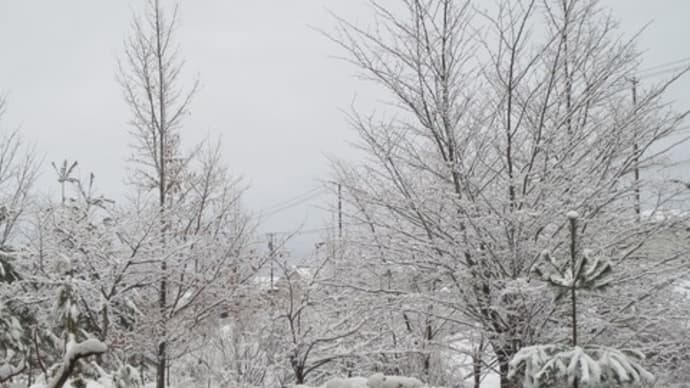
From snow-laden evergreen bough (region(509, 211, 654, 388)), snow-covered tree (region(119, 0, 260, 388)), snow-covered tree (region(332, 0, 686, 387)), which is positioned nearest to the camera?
snow-laden evergreen bough (region(509, 211, 654, 388))

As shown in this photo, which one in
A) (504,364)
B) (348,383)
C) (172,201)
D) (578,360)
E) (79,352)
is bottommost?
(504,364)

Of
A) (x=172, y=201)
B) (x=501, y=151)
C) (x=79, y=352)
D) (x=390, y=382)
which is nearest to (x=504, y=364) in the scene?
(x=501, y=151)

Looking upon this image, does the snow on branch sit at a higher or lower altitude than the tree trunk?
higher

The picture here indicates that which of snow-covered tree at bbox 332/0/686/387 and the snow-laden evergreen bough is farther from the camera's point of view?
snow-covered tree at bbox 332/0/686/387

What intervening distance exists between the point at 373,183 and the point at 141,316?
3.86 metres

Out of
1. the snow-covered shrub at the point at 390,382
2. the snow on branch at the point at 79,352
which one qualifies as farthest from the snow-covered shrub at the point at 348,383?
the snow on branch at the point at 79,352

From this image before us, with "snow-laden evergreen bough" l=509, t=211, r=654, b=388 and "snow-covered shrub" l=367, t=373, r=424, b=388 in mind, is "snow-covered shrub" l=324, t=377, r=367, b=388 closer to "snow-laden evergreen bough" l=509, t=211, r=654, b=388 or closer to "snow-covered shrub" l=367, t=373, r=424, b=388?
"snow-covered shrub" l=367, t=373, r=424, b=388

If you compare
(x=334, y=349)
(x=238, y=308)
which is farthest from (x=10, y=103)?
(x=334, y=349)

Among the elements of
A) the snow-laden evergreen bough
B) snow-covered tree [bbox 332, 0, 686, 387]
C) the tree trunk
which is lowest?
the tree trunk

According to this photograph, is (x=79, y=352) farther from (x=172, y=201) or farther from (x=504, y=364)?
(x=172, y=201)

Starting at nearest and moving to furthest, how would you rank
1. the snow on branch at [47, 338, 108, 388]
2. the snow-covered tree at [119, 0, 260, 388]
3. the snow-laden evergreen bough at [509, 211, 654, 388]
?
the snow on branch at [47, 338, 108, 388] < the snow-laden evergreen bough at [509, 211, 654, 388] < the snow-covered tree at [119, 0, 260, 388]

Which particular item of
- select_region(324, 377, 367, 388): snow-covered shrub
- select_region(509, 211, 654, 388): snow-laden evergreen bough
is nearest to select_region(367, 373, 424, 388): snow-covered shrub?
select_region(324, 377, 367, 388): snow-covered shrub

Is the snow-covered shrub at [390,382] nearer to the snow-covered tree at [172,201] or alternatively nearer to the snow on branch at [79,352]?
the snow on branch at [79,352]

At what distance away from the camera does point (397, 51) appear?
19.4ft
